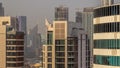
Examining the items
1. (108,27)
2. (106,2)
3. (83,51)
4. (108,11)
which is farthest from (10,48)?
Answer: (108,11)

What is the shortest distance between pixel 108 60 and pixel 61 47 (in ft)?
258

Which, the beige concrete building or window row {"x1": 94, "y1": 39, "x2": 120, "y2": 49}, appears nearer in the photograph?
window row {"x1": 94, "y1": 39, "x2": 120, "y2": 49}

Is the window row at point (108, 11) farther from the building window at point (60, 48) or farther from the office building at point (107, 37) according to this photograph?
the building window at point (60, 48)

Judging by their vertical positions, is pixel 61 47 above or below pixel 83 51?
above

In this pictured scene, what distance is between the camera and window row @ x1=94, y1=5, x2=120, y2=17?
71.9 m

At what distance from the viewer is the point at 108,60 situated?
72.7m

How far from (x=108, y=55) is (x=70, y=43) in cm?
7916

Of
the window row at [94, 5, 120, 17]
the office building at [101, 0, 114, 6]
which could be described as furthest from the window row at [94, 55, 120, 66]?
the office building at [101, 0, 114, 6]

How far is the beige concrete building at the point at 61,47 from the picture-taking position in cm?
14950

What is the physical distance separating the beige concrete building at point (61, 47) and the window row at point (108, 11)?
7263 cm

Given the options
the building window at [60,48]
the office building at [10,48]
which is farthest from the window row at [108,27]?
the building window at [60,48]

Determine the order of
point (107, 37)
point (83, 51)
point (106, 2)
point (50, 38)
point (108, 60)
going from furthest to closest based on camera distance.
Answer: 1. point (83, 51)
2. point (50, 38)
3. point (106, 2)
4. point (107, 37)
5. point (108, 60)

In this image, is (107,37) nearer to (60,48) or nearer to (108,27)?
(108,27)

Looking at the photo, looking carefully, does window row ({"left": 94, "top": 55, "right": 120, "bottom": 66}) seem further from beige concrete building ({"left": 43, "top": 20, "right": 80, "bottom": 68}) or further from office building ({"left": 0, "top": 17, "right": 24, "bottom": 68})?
beige concrete building ({"left": 43, "top": 20, "right": 80, "bottom": 68})
